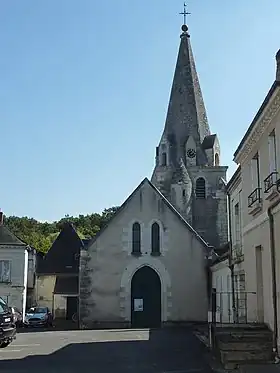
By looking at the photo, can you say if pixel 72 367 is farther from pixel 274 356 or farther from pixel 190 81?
pixel 190 81

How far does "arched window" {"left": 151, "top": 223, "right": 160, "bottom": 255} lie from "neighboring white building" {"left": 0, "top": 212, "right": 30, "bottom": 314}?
473 inches

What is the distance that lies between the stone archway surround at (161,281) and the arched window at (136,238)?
0.62 meters

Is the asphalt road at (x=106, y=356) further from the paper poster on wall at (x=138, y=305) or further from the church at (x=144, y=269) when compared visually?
the paper poster on wall at (x=138, y=305)

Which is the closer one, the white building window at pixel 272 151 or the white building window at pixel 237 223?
the white building window at pixel 272 151

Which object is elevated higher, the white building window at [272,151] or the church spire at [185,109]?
the church spire at [185,109]

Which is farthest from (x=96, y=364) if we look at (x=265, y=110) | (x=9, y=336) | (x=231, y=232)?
(x=231, y=232)

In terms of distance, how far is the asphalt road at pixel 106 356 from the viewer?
14.6m

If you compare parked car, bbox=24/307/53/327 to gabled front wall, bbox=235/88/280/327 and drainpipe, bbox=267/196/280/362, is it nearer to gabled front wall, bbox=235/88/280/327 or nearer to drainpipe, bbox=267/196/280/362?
gabled front wall, bbox=235/88/280/327

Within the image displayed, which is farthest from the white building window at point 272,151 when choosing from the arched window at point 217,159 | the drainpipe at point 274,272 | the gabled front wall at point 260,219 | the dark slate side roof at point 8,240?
the arched window at point 217,159

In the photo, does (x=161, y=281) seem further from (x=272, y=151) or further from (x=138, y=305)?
(x=272, y=151)

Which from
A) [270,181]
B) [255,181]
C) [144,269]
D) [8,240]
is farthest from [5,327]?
[8,240]

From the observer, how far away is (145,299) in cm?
3625

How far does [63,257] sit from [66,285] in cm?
416

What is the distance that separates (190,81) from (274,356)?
159 feet
